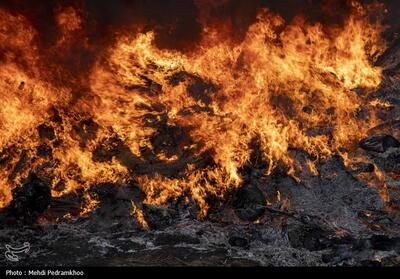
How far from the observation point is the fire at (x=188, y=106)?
14.1 metres

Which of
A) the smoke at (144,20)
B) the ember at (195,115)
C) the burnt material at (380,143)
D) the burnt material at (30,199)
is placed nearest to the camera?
the burnt material at (30,199)

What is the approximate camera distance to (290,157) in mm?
14383

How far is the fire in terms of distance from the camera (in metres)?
14.1

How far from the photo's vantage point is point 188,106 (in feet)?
49.3

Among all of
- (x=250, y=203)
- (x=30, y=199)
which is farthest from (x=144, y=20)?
(x=250, y=203)

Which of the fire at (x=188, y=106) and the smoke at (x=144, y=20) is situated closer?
the fire at (x=188, y=106)

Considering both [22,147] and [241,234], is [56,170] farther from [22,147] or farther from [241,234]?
[241,234]

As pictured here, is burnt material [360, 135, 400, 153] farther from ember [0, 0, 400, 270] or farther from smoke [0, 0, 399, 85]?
smoke [0, 0, 399, 85]

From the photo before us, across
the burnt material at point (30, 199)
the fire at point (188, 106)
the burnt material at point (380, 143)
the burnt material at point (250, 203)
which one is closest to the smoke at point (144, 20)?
the fire at point (188, 106)

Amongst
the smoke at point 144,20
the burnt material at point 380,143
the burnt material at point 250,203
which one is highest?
the smoke at point 144,20

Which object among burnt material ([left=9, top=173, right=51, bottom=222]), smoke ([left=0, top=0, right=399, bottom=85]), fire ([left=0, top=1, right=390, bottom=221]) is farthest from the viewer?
smoke ([left=0, top=0, right=399, bottom=85])

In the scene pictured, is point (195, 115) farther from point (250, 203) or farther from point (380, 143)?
point (380, 143)

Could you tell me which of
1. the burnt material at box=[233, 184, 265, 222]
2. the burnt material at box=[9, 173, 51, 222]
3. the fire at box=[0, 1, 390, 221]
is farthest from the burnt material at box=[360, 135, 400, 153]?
the burnt material at box=[9, 173, 51, 222]

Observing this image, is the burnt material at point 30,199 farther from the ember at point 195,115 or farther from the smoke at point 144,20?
the smoke at point 144,20
